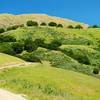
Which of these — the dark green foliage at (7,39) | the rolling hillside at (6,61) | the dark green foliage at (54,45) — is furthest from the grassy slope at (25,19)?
the rolling hillside at (6,61)

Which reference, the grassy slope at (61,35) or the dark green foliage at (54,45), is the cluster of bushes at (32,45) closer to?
the dark green foliage at (54,45)

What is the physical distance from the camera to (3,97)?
99.2ft

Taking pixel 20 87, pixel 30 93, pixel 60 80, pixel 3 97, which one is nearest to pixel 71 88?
pixel 60 80

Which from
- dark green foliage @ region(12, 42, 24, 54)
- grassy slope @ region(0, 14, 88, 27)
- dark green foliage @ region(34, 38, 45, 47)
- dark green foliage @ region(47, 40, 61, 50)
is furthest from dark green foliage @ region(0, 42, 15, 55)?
grassy slope @ region(0, 14, 88, 27)

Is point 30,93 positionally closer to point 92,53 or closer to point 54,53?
point 54,53

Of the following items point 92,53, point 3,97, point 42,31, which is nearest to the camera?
point 3,97

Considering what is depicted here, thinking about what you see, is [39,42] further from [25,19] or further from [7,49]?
[25,19]

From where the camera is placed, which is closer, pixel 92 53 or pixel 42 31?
pixel 92 53

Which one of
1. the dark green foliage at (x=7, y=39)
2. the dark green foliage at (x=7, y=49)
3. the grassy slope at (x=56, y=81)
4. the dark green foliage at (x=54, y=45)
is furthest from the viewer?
the dark green foliage at (x=7, y=39)

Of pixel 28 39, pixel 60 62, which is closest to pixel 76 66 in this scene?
pixel 60 62

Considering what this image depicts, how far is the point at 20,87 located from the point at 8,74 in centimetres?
1770

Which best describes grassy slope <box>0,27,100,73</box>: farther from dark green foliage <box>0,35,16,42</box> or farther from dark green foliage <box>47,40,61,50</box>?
dark green foliage <box>0,35,16,42</box>

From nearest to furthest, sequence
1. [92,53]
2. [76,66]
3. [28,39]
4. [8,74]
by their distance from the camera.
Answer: [8,74]
[76,66]
[92,53]
[28,39]

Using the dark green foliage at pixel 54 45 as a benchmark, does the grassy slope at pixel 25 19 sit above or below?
above
